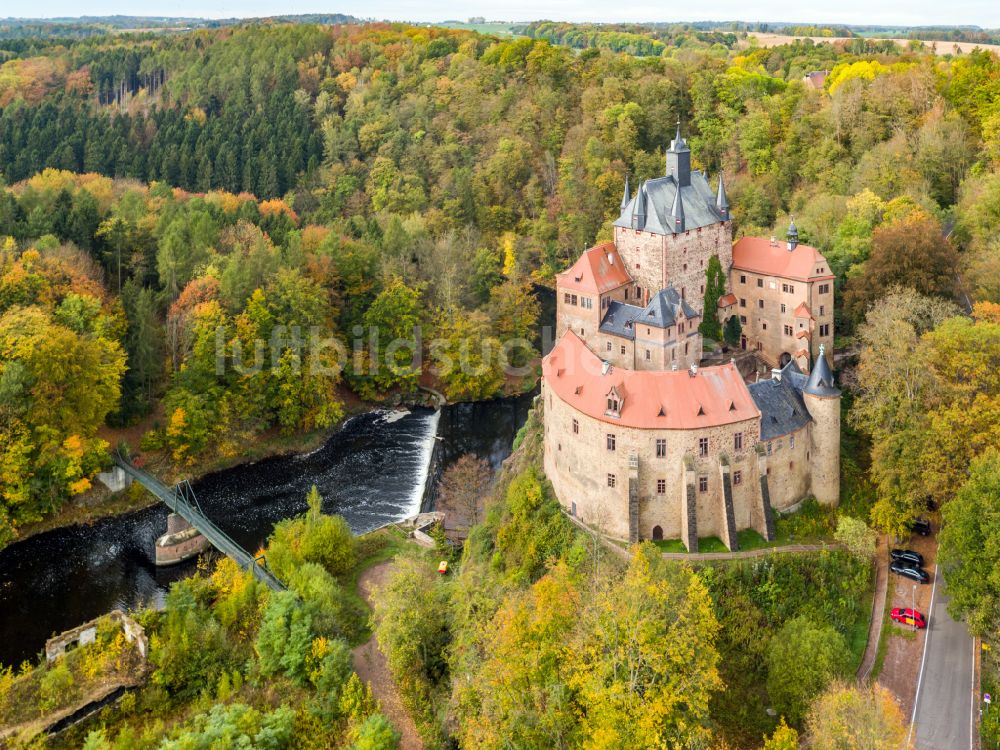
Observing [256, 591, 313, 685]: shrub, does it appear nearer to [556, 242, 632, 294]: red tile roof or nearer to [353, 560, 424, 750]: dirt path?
[353, 560, 424, 750]: dirt path

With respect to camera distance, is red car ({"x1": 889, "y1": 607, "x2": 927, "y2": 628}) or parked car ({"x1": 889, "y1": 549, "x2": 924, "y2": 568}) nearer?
red car ({"x1": 889, "y1": 607, "x2": 927, "y2": 628})

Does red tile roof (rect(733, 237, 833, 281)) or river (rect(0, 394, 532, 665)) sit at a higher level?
red tile roof (rect(733, 237, 833, 281))

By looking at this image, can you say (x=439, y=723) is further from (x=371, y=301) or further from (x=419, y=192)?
(x=419, y=192)

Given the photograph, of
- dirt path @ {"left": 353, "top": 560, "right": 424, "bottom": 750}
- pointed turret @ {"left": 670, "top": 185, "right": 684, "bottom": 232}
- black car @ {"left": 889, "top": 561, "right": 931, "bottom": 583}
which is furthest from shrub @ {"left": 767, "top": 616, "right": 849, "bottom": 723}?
pointed turret @ {"left": 670, "top": 185, "right": 684, "bottom": 232}

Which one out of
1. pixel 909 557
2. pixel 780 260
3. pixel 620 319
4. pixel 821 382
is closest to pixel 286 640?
pixel 620 319

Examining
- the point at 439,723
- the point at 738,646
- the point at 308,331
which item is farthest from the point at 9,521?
the point at 738,646

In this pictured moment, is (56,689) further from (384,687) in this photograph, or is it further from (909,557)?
(909,557)

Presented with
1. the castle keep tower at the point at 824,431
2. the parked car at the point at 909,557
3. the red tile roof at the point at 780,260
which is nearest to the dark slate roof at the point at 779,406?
the castle keep tower at the point at 824,431
